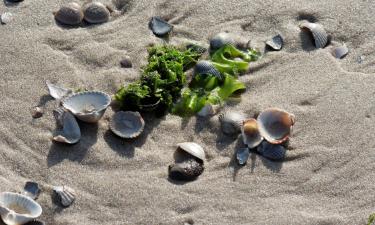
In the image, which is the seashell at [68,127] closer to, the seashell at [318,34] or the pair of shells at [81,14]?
the pair of shells at [81,14]

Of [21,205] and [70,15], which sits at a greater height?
[70,15]

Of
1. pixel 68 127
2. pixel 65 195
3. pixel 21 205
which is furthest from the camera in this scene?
pixel 68 127

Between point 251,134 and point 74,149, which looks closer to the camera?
point 74,149

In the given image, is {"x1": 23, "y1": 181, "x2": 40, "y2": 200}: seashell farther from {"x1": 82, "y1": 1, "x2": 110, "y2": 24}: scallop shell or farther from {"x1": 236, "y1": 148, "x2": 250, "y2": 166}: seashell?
{"x1": 82, "y1": 1, "x2": 110, "y2": 24}: scallop shell

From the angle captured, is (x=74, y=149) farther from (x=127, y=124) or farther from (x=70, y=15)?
(x=70, y=15)

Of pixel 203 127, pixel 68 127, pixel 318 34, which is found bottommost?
pixel 203 127

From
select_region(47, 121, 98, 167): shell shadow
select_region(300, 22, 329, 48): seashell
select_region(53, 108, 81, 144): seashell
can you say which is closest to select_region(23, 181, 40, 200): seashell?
select_region(47, 121, 98, 167): shell shadow

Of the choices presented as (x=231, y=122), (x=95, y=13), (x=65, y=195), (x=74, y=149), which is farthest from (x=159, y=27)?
(x=65, y=195)
